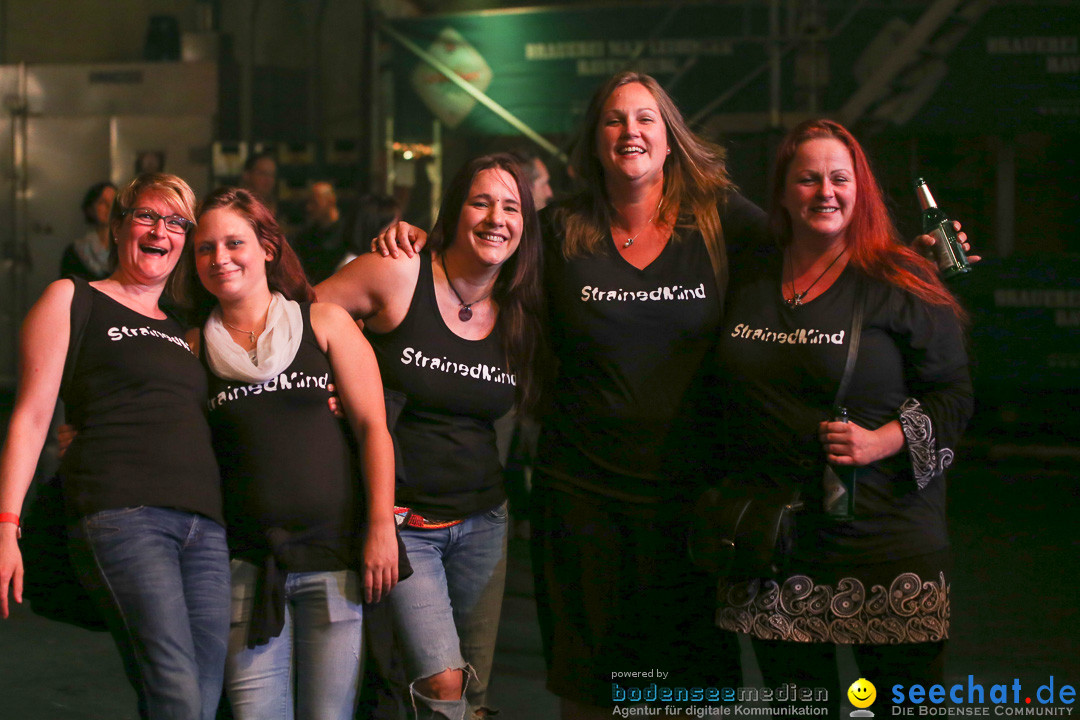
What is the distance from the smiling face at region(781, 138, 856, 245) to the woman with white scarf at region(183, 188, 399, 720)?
3.73 ft

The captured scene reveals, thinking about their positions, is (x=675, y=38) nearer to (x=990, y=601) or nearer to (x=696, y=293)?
(x=990, y=601)

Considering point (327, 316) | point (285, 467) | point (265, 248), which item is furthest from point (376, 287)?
point (285, 467)

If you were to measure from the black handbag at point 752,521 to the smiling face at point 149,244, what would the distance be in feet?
4.76

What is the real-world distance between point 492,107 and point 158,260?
726 centimetres

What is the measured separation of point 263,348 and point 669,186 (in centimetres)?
123

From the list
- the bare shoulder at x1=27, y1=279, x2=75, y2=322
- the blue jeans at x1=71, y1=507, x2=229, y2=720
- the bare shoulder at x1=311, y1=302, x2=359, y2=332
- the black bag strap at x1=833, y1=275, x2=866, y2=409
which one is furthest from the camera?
the bare shoulder at x1=311, y1=302, x2=359, y2=332

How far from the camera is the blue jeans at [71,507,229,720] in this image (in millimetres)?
2506

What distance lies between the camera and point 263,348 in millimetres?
2703

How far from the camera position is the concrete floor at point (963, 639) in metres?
4.26

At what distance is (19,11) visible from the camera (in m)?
12.6

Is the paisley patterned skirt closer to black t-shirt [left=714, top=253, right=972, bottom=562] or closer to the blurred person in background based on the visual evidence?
black t-shirt [left=714, top=253, right=972, bottom=562]

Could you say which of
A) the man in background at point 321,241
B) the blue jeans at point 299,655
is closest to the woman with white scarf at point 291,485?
the blue jeans at point 299,655

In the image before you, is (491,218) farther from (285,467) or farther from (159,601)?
(159,601)

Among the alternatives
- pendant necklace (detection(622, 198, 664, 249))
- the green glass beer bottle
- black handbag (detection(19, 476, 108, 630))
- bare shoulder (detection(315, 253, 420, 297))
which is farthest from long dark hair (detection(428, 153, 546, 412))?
black handbag (detection(19, 476, 108, 630))
